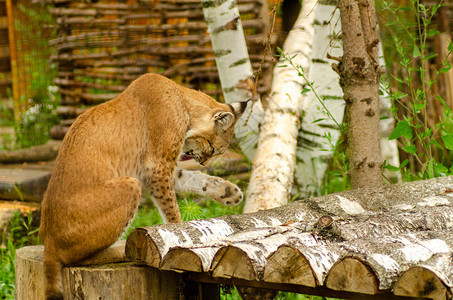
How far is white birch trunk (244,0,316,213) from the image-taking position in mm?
4609

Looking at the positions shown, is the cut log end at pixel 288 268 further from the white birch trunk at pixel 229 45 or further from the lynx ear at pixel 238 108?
the white birch trunk at pixel 229 45

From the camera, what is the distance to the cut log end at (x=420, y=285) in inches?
76.0

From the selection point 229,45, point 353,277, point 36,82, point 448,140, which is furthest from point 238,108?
point 36,82

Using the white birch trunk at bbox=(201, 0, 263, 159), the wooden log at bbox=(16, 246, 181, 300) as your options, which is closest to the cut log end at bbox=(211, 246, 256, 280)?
the wooden log at bbox=(16, 246, 181, 300)

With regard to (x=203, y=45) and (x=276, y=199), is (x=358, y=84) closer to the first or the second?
(x=276, y=199)

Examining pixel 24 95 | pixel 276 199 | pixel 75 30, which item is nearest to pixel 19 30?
pixel 24 95

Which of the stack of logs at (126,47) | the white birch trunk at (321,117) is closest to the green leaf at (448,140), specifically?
the white birch trunk at (321,117)

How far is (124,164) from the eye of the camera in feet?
10.9

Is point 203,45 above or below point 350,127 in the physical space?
above

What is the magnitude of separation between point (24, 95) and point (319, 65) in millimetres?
6300

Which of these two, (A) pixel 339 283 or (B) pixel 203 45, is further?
(B) pixel 203 45

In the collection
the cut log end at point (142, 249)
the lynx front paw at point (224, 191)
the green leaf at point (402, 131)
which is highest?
the green leaf at point (402, 131)

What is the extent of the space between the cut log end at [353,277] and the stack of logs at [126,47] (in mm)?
5528

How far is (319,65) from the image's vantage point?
552cm
